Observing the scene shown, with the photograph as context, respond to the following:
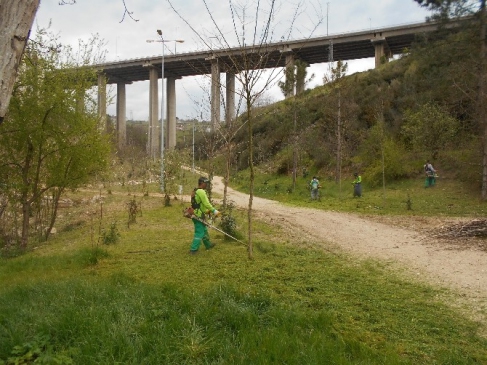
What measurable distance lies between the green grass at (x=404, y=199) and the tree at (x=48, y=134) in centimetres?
980

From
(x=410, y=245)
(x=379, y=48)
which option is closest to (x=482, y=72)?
(x=410, y=245)

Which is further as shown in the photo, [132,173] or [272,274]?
[132,173]

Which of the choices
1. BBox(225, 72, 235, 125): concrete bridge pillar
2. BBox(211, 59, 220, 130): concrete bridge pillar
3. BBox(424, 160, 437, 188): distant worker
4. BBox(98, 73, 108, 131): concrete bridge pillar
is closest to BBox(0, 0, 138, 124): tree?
BBox(211, 59, 220, 130): concrete bridge pillar

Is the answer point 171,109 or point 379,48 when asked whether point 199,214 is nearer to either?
point 379,48

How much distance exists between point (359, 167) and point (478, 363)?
2677cm

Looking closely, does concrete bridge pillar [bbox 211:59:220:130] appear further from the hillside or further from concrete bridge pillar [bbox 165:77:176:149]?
concrete bridge pillar [bbox 165:77:176:149]

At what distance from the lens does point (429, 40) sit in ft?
79.2

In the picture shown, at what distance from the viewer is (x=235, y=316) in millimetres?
4402

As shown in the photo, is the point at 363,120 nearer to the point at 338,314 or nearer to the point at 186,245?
the point at 186,245

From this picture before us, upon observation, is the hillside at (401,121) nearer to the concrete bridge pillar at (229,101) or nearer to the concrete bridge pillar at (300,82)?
the concrete bridge pillar at (229,101)

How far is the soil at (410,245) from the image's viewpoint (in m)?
5.93

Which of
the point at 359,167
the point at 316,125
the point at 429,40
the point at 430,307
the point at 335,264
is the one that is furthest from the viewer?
the point at 316,125

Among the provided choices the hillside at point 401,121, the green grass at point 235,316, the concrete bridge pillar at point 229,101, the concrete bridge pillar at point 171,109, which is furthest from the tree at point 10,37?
the concrete bridge pillar at point 171,109

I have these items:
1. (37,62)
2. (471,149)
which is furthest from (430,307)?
(471,149)
